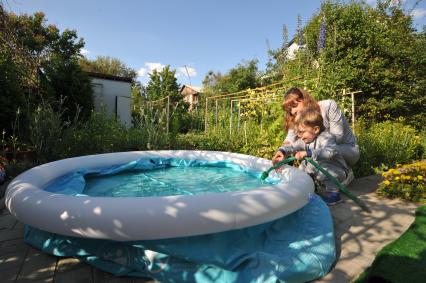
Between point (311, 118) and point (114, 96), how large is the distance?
10.2m

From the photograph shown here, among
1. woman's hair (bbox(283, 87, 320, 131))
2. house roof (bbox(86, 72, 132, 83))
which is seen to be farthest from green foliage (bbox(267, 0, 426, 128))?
house roof (bbox(86, 72, 132, 83))

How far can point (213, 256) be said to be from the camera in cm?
153

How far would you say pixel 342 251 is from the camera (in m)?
1.84

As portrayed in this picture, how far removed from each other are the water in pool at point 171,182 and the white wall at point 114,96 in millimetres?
7702

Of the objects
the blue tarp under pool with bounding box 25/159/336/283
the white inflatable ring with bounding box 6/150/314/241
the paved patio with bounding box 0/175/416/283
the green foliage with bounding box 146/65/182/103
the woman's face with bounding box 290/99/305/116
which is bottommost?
the paved patio with bounding box 0/175/416/283

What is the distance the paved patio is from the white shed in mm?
9073

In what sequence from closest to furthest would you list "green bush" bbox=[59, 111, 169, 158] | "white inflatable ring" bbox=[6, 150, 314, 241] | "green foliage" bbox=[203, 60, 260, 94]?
"white inflatable ring" bbox=[6, 150, 314, 241], "green bush" bbox=[59, 111, 169, 158], "green foliage" bbox=[203, 60, 260, 94]

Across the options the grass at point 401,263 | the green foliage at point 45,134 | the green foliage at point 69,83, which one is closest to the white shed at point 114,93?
the green foliage at point 69,83

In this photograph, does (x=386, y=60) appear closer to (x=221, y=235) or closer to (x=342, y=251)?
(x=342, y=251)

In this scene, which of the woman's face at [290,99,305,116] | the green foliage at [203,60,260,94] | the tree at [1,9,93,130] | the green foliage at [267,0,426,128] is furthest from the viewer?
the green foliage at [203,60,260,94]

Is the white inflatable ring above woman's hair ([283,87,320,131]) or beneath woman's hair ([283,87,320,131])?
beneath

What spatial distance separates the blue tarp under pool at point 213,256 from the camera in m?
1.49

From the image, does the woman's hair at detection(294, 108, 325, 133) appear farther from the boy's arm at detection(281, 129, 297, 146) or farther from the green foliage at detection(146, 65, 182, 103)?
the green foliage at detection(146, 65, 182, 103)

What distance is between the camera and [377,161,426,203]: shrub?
3.00m
